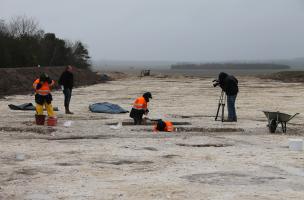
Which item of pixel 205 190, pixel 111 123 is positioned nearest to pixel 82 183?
pixel 205 190

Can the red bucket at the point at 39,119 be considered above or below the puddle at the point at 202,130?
above

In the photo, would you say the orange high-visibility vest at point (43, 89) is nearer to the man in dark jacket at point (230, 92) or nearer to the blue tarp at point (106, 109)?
the blue tarp at point (106, 109)

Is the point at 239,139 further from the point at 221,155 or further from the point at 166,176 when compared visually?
the point at 166,176

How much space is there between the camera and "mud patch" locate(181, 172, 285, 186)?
8742 millimetres

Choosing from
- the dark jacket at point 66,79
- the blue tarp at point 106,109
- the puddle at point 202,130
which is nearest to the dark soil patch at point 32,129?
the puddle at point 202,130

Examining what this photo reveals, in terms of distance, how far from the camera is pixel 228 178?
→ 29.6ft

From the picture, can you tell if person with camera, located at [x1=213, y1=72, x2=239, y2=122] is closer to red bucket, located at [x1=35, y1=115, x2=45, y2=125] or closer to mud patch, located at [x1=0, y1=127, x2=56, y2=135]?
red bucket, located at [x1=35, y1=115, x2=45, y2=125]

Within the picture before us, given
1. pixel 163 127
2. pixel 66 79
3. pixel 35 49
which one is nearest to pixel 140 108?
pixel 163 127

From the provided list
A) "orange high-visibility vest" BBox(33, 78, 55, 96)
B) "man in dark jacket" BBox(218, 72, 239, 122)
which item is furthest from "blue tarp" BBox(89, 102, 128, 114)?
"man in dark jacket" BBox(218, 72, 239, 122)

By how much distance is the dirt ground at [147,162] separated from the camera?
8.15 meters

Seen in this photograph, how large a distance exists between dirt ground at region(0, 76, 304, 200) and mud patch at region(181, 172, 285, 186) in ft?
0.05

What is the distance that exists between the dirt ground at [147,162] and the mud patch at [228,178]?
0.02 meters

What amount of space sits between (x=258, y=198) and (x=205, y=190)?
86 cm

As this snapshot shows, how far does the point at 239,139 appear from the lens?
13602 mm
